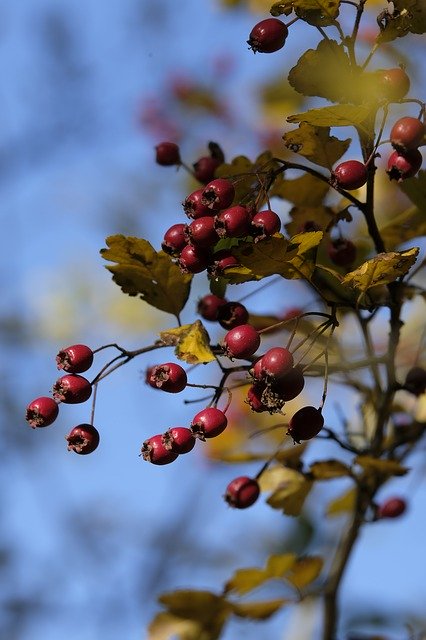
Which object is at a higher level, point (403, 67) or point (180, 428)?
point (403, 67)

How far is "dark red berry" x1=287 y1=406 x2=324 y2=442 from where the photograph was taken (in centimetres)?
107

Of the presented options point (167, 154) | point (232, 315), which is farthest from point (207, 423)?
point (167, 154)

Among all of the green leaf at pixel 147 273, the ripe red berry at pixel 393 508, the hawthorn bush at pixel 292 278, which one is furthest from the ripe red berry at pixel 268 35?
the ripe red berry at pixel 393 508

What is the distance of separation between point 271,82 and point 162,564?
2.30m

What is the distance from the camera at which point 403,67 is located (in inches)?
43.1

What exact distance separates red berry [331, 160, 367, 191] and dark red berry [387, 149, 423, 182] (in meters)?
0.04

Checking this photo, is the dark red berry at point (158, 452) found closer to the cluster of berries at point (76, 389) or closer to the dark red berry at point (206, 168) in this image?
the cluster of berries at point (76, 389)

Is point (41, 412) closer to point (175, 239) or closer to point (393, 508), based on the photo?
point (175, 239)

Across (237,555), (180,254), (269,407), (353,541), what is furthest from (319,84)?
(237,555)

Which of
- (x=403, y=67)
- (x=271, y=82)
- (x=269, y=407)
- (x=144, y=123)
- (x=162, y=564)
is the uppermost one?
(x=144, y=123)

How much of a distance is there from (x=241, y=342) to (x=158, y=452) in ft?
0.58

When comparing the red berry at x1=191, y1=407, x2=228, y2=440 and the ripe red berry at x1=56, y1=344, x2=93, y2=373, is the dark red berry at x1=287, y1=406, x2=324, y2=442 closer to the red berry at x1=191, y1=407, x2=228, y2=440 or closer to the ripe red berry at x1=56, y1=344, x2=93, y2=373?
the red berry at x1=191, y1=407, x2=228, y2=440

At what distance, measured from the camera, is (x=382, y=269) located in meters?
1.09

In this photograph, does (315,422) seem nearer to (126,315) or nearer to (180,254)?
(180,254)
